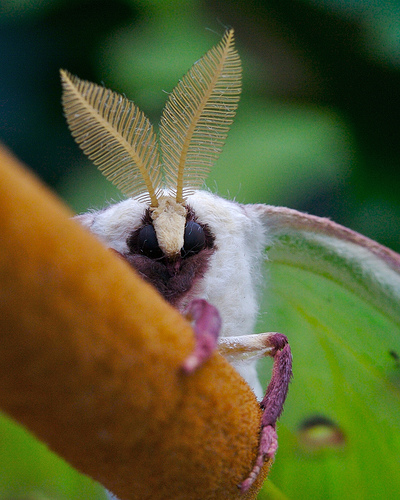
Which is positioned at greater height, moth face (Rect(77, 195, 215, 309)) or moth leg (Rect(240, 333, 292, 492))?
moth face (Rect(77, 195, 215, 309))

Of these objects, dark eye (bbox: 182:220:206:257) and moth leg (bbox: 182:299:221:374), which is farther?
dark eye (bbox: 182:220:206:257)

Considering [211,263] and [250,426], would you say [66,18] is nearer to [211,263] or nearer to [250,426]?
[211,263]

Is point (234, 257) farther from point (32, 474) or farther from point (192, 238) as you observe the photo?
point (32, 474)

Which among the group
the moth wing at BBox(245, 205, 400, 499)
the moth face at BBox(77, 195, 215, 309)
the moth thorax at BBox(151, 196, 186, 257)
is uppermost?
the moth thorax at BBox(151, 196, 186, 257)

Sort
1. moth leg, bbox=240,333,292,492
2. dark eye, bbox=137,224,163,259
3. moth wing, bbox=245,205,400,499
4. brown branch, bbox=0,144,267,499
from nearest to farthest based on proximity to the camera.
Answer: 1. brown branch, bbox=0,144,267,499
2. moth leg, bbox=240,333,292,492
3. dark eye, bbox=137,224,163,259
4. moth wing, bbox=245,205,400,499

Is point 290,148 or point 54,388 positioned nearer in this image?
point 54,388

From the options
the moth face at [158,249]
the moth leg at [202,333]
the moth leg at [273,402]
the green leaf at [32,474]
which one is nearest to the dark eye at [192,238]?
the moth face at [158,249]

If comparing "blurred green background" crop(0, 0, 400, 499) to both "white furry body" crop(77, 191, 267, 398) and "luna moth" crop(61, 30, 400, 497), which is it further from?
"white furry body" crop(77, 191, 267, 398)

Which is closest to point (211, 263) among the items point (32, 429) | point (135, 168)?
point (135, 168)

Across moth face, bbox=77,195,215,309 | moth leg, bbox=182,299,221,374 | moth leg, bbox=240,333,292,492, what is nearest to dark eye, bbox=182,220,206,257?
moth face, bbox=77,195,215,309
